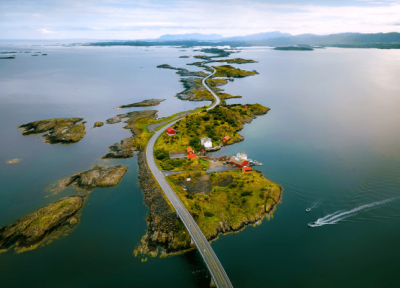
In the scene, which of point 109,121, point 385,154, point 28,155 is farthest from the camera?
point 109,121

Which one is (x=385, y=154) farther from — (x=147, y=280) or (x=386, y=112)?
(x=147, y=280)

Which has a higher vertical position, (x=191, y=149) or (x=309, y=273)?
(x=191, y=149)

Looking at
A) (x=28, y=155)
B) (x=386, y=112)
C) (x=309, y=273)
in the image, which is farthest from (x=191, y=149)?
(x=386, y=112)

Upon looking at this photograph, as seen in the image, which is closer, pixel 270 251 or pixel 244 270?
pixel 244 270

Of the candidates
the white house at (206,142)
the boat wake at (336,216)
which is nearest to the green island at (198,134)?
the white house at (206,142)

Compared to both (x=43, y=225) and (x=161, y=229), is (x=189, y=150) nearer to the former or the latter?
(x=161, y=229)

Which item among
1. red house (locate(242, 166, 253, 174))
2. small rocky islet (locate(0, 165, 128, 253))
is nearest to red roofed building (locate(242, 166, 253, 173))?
red house (locate(242, 166, 253, 174))

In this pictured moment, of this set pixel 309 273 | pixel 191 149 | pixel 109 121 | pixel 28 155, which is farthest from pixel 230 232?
pixel 109 121

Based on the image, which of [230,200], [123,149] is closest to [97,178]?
[123,149]

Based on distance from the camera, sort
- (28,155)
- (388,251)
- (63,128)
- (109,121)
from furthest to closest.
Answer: (109,121), (63,128), (28,155), (388,251)
